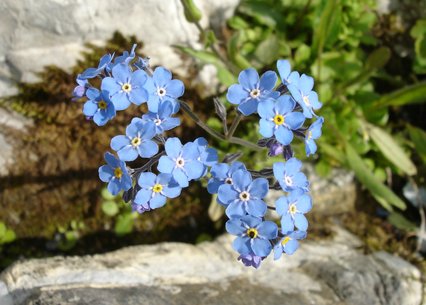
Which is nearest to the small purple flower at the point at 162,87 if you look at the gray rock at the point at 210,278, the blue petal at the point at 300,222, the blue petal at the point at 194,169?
the blue petal at the point at 194,169

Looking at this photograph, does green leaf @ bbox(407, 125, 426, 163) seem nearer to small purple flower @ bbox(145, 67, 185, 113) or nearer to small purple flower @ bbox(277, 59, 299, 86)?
small purple flower @ bbox(277, 59, 299, 86)

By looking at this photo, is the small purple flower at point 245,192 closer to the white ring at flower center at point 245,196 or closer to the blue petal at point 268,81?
the white ring at flower center at point 245,196

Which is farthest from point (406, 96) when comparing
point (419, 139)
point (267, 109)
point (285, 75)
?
point (267, 109)

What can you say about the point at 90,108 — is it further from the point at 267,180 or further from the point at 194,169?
the point at 267,180

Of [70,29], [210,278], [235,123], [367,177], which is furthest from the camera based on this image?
[367,177]

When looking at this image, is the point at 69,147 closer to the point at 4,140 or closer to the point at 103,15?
the point at 4,140
